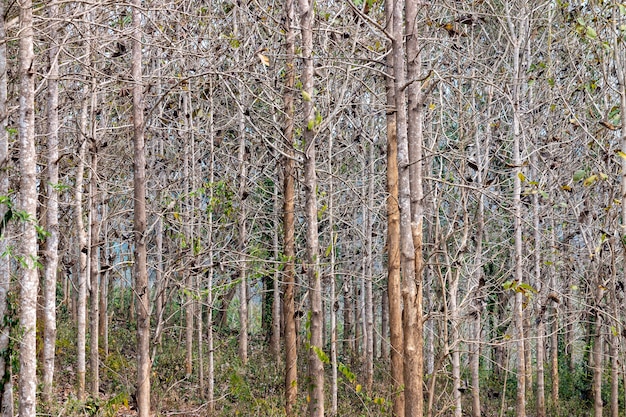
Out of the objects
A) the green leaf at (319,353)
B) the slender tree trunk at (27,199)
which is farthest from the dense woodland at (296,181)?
the green leaf at (319,353)

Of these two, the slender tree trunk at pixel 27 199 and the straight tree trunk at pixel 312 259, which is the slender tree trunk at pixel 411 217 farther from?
the slender tree trunk at pixel 27 199

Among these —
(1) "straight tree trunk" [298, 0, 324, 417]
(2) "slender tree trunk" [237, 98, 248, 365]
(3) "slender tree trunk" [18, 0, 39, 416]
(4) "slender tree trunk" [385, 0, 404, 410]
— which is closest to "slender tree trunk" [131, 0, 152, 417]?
(3) "slender tree trunk" [18, 0, 39, 416]

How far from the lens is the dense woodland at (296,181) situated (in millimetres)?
7008

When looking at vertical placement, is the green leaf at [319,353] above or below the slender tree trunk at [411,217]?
below

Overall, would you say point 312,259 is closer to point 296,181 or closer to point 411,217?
point 411,217

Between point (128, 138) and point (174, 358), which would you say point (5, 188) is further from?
point (174, 358)

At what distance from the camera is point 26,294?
637 cm

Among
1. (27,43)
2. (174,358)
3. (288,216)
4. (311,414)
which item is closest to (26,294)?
(27,43)

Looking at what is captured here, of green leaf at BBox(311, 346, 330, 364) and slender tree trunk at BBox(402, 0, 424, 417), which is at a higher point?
slender tree trunk at BBox(402, 0, 424, 417)

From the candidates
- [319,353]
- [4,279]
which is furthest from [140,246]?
[319,353]

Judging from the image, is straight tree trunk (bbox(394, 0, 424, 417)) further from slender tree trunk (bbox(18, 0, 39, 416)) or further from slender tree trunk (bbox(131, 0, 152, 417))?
slender tree trunk (bbox(18, 0, 39, 416))

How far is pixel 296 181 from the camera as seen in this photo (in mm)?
15375

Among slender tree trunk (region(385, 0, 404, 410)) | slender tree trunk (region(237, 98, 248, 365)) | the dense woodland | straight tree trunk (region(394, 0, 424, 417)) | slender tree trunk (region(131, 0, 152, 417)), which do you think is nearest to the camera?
straight tree trunk (region(394, 0, 424, 417))

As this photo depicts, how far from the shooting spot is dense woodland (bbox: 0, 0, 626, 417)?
7.01 m
